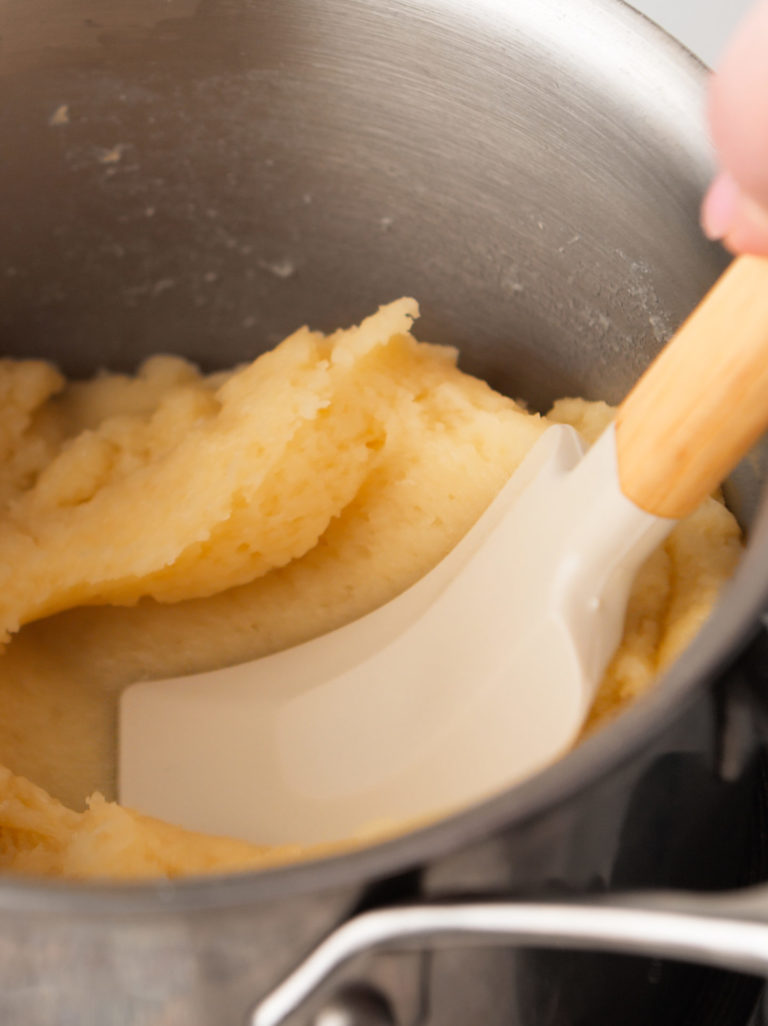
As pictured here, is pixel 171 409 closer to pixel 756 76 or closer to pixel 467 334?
pixel 467 334

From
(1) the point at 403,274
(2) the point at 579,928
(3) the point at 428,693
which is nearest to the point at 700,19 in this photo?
(1) the point at 403,274

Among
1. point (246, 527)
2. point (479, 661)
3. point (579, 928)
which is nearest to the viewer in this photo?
point (579, 928)

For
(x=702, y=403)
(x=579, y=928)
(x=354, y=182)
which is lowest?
(x=579, y=928)

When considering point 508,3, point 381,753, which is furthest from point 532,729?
point 508,3

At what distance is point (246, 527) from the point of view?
0.85m

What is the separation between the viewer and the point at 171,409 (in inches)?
38.8

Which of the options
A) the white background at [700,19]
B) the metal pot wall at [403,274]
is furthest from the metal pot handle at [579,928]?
the white background at [700,19]

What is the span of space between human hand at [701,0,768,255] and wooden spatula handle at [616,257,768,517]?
0.16 feet

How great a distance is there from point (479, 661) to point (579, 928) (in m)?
0.34

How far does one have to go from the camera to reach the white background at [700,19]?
3.65ft

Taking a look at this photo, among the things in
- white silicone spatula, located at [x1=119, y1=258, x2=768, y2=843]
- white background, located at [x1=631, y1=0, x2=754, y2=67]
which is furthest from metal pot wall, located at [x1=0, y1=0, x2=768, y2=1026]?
white background, located at [x1=631, y1=0, x2=754, y2=67]

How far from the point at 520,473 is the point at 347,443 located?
155 mm

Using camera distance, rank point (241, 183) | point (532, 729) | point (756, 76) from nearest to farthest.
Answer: point (756, 76), point (532, 729), point (241, 183)

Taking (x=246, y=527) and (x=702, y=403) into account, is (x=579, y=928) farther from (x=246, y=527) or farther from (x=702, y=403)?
(x=246, y=527)
